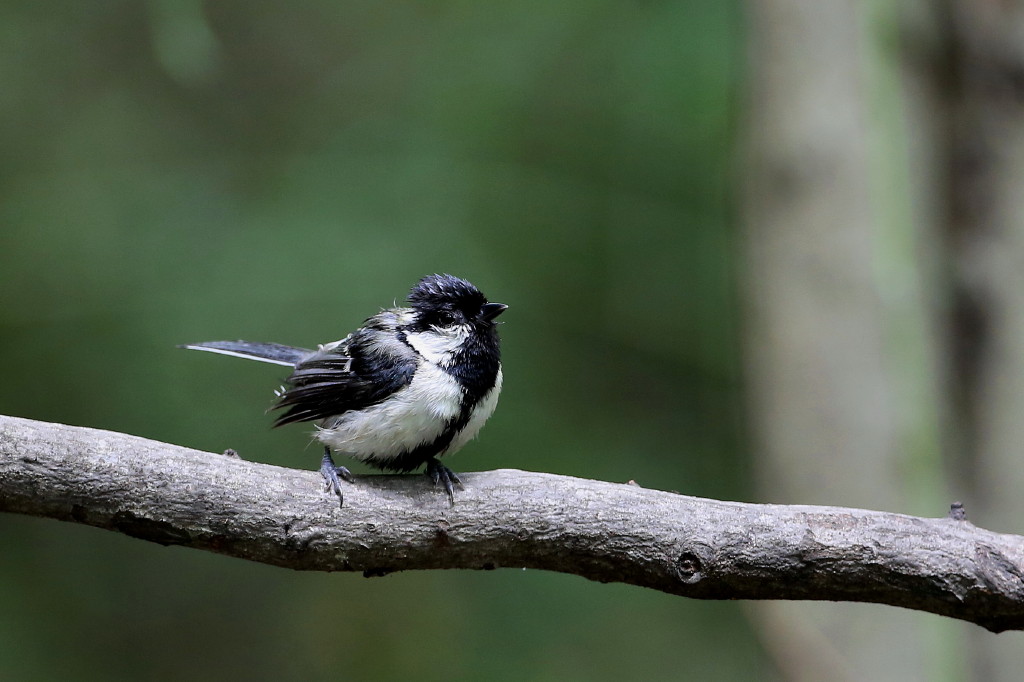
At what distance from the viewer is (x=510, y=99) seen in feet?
17.6

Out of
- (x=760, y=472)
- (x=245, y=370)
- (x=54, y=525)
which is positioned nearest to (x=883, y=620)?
(x=760, y=472)

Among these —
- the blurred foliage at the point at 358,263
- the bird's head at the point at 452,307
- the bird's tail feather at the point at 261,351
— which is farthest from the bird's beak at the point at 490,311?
the blurred foliage at the point at 358,263

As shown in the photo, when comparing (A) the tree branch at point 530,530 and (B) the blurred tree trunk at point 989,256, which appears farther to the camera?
(B) the blurred tree trunk at point 989,256

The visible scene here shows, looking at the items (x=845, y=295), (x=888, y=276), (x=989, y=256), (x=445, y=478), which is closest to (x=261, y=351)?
(x=445, y=478)

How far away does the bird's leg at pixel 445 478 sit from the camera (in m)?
2.30

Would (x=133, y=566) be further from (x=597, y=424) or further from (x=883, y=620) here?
(x=883, y=620)

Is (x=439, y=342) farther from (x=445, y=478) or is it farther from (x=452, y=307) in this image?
(x=445, y=478)

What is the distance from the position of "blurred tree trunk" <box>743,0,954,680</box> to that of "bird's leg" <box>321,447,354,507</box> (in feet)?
7.56

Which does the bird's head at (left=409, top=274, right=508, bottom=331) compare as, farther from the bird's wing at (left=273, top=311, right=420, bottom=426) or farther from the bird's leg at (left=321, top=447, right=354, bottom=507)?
the bird's leg at (left=321, top=447, right=354, bottom=507)

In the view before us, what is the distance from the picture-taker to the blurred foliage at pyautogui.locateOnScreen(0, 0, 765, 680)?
479 centimetres

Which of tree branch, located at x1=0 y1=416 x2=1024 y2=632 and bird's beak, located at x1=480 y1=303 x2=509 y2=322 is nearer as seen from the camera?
tree branch, located at x1=0 y1=416 x2=1024 y2=632

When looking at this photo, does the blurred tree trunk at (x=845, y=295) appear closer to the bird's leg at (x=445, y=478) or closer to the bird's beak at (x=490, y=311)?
the bird's beak at (x=490, y=311)

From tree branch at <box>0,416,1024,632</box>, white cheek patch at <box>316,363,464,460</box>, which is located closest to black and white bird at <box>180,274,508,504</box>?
white cheek patch at <box>316,363,464,460</box>

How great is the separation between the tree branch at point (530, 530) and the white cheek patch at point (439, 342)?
53 centimetres
